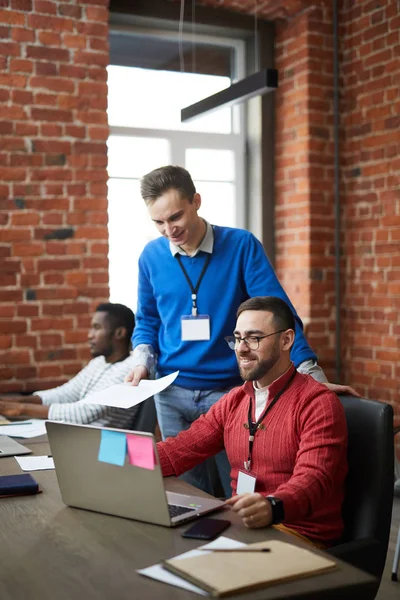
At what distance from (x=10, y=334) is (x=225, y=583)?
2.89 meters

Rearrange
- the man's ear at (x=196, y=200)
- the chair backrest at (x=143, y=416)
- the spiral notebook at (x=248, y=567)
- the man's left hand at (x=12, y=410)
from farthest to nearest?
the man's left hand at (x=12, y=410), the chair backrest at (x=143, y=416), the man's ear at (x=196, y=200), the spiral notebook at (x=248, y=567)

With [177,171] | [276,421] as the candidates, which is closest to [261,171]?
[177,171]

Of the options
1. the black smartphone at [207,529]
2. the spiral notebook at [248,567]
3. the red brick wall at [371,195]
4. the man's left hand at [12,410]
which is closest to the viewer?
the spiral notebook at [248,567]

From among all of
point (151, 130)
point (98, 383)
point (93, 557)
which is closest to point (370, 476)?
point (93, 557)

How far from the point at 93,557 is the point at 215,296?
1.38 m

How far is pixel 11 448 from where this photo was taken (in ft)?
7.78

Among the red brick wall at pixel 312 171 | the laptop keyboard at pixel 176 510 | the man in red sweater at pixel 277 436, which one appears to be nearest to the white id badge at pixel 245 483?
the man in red sweater at pixel 277 436

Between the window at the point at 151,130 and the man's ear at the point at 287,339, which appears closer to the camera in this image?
the man's ear at the point at 287,339

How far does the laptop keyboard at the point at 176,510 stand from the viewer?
5.37 feet

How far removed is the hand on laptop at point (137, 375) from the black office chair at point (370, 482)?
2.56 feet

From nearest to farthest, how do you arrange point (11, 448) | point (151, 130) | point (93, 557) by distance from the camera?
point (93, 557), point (11, 448), point (151, 130)

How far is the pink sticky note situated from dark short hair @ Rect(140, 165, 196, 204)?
1.17 meters

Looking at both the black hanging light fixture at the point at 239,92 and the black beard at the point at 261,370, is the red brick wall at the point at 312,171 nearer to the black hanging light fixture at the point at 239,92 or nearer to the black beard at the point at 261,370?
the black hanging light fixture at the point at 239,92

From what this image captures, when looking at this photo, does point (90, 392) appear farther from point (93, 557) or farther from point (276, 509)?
point (93, 557)
